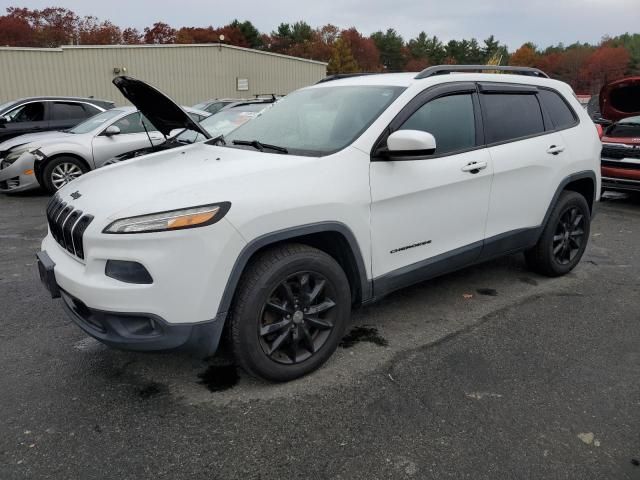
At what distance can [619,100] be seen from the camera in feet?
27.8

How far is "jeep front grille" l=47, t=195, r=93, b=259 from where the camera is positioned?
266cm

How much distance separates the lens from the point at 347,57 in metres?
81.7

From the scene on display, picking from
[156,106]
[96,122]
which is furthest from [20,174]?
[156,106]

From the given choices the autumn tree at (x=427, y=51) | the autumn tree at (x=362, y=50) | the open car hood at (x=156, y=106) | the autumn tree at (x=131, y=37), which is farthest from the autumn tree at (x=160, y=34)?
the open car hood at (x=156, y=106)

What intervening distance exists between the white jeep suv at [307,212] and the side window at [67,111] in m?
6.97

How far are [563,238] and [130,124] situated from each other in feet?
23.5

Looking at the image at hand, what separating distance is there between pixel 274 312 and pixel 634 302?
125 inches

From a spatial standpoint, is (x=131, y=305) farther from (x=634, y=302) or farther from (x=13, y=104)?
(x=13, y=104)

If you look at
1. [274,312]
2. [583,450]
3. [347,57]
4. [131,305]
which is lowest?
[583,450]

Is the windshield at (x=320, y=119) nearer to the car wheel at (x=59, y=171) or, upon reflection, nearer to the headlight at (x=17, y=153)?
the car wheel at (x=59, y=171)

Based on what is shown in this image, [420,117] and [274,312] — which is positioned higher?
[420,117]

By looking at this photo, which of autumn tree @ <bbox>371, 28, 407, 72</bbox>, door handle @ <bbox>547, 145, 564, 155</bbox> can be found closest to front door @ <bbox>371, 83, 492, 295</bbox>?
door handle @ <bbox>547, 145, 564, 155</bbox>

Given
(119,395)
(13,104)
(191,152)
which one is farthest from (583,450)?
(13,104)

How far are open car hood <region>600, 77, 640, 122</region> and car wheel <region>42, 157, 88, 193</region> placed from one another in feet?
28.3
